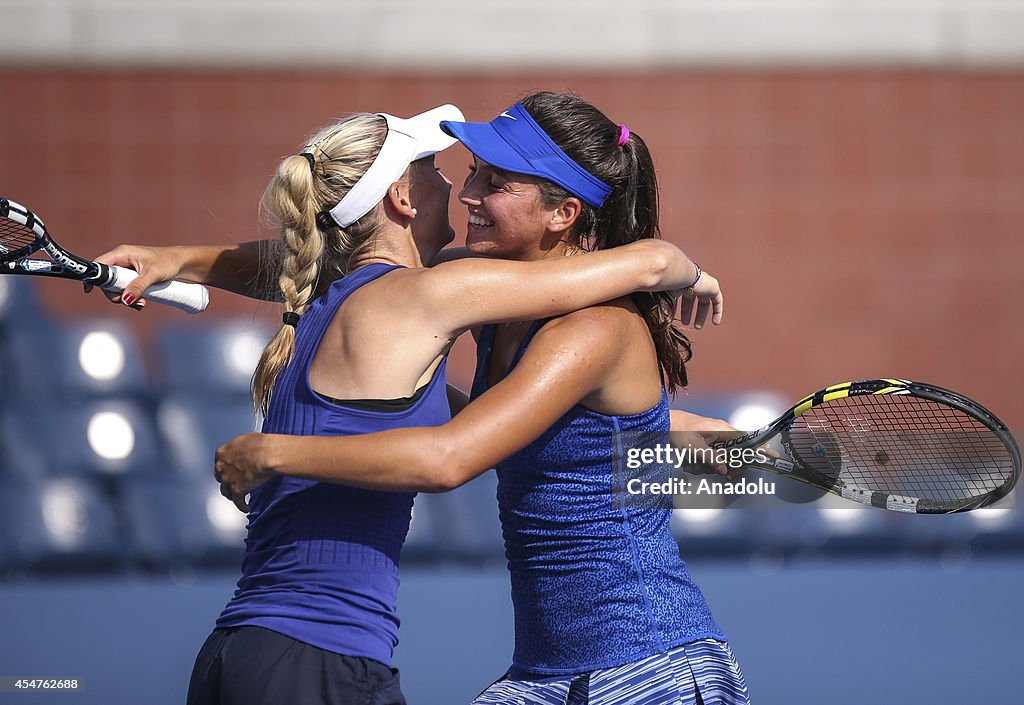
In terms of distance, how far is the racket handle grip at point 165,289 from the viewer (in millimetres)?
2393

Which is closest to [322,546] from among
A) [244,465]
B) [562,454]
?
[244,465]

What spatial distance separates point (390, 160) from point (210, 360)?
4.23 meters

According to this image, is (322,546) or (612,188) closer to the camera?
(322,546)

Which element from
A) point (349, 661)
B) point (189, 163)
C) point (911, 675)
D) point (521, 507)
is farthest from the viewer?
point (189, 163)

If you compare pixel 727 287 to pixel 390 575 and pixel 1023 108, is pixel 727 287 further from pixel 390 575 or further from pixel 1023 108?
pixel 390 575

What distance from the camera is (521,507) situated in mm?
1956

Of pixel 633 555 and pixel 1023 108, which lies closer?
pixel 633 555

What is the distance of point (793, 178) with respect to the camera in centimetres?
689

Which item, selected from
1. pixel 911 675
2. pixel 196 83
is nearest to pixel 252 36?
pixel 196 83

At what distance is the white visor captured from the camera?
207 centimetres

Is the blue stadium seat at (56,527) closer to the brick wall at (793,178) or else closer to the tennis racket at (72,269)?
the brick wall at (793,178)

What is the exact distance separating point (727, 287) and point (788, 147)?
89 centimetres

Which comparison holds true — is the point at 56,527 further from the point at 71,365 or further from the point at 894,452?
the point at 894,452

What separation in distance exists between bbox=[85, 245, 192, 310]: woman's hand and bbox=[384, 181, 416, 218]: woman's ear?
23.7 inches
